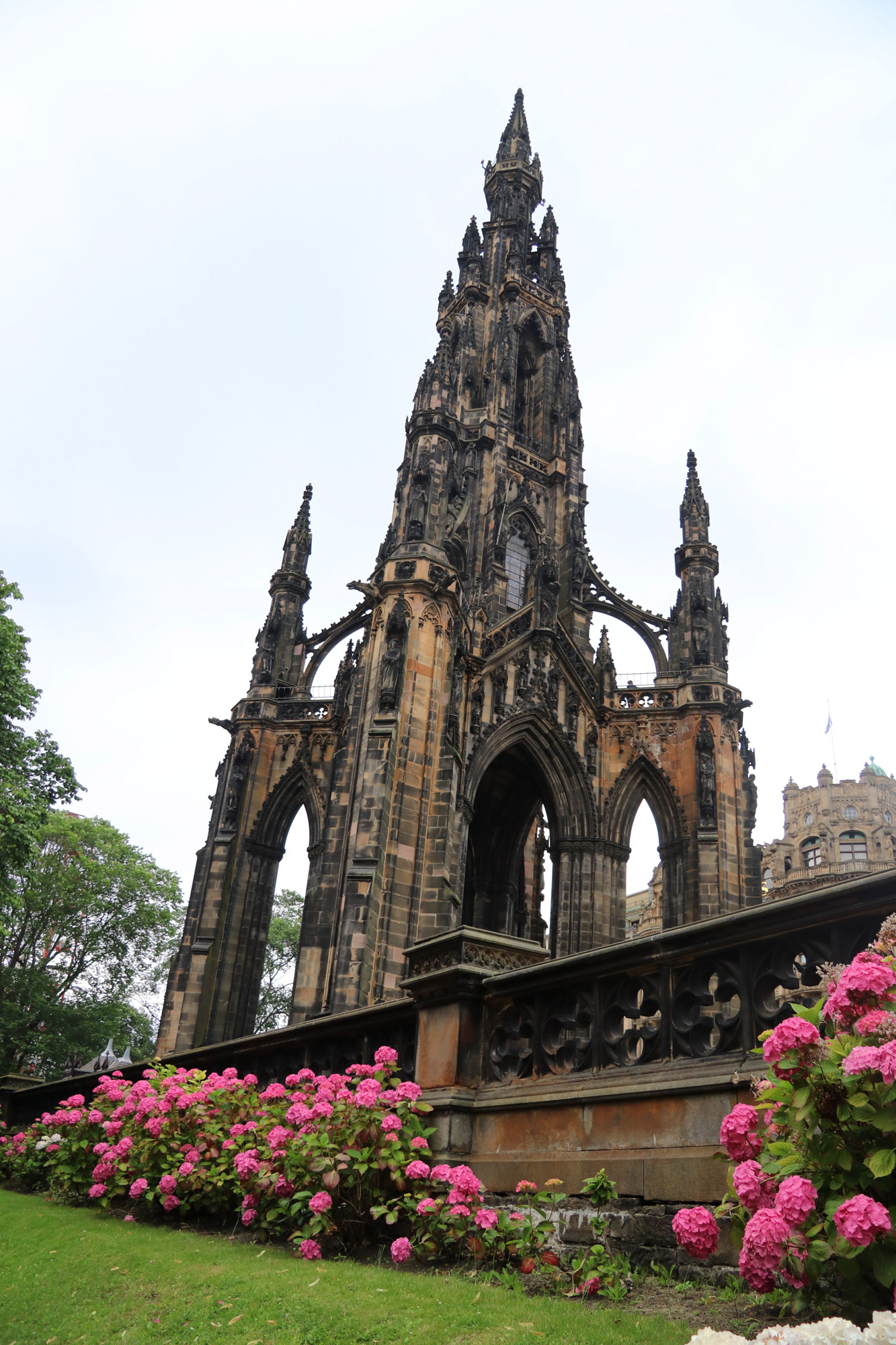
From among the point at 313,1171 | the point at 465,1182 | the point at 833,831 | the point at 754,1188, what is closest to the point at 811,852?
the point at 833,831

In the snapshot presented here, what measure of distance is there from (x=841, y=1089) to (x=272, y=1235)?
517cm

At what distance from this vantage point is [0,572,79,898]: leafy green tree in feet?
62.3

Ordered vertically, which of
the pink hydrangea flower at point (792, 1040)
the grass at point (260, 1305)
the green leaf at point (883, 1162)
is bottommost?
the grass at point (260, 1305)

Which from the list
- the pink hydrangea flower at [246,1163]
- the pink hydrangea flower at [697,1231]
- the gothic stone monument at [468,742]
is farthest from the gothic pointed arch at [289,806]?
the pink hydrangea flower at [697,1231]

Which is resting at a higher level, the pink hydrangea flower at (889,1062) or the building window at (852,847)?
the building window at (852,847)

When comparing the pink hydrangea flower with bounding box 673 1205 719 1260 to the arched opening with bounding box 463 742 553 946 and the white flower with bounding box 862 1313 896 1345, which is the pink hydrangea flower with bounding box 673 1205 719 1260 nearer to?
the white flower with bounding box 862 1313 896 1345

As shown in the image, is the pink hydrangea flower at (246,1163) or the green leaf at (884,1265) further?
the pink hydrangea flower at (246,1163)

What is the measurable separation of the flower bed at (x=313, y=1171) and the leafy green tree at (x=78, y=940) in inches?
1191

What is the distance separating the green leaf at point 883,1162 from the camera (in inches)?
129

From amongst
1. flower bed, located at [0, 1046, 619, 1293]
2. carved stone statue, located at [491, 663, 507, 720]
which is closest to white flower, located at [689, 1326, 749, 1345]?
A: flower bed, located at [0, 1046, 619, 1293]

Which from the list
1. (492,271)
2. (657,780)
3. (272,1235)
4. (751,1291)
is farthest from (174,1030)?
(492,271)

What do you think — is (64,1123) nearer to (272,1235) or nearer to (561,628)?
(272,1235)

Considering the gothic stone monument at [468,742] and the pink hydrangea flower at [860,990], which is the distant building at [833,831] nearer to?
the gothic stone monument at [468,742]

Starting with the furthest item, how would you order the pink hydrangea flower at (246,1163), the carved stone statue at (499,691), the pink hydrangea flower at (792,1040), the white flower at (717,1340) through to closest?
the carved stone statue at (499,691), the pink hydrangea flower at (246,1163), the pink hydrangea flower at (792,1040), the white flower at (717,1340)
